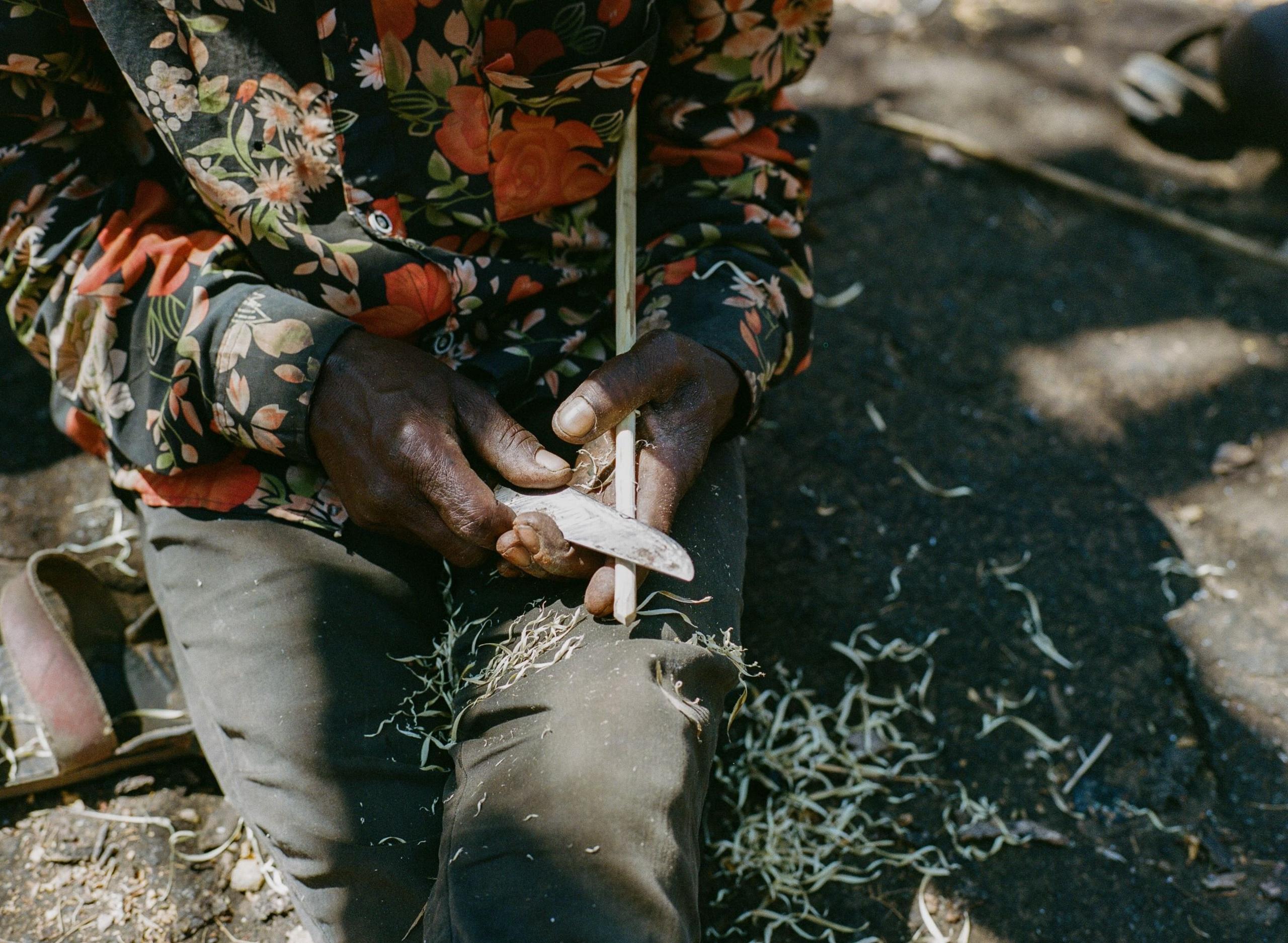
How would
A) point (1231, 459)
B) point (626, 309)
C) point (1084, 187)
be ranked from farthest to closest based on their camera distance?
point (1084, 187) < point (1231, 459) < point (626, 309)

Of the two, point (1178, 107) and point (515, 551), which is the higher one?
point (515, 551)

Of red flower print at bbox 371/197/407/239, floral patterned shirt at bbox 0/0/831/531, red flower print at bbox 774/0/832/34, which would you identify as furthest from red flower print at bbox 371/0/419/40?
red flower print at bbox 774/0/832/34

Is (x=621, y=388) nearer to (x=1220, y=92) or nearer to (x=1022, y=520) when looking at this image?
(x=1022, y=520)

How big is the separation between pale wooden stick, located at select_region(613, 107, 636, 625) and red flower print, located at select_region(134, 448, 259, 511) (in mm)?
555

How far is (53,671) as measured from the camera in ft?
5.24

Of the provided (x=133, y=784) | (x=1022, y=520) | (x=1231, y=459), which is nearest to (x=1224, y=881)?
(x=1022, y=520)

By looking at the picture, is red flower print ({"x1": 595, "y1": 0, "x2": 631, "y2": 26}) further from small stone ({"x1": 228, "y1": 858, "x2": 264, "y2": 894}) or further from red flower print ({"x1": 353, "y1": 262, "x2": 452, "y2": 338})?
small stone ({"x1": 228, "y1": 858, "x2": 264, "y2": 894})

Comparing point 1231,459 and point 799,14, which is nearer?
point 799,14

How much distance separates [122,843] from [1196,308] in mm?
2882

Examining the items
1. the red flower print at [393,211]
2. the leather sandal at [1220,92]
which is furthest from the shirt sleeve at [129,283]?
the leather sandal at [1220,92]

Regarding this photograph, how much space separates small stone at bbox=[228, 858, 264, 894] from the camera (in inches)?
62.8

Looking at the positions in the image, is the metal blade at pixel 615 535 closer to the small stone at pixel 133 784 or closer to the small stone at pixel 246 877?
the small stone at pixel 246 877

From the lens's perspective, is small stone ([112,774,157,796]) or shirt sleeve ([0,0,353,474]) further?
small stone ([112,774,157,796])

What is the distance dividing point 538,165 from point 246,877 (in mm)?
1249
